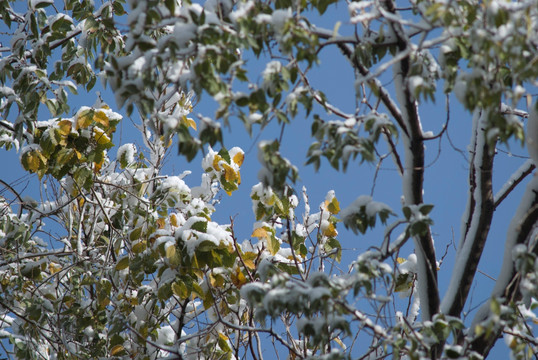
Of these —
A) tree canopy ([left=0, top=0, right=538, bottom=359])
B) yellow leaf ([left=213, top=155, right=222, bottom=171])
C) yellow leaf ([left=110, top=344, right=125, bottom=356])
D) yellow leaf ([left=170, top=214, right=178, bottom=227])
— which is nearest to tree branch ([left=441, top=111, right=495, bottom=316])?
tree canopy ([left=0, top=0, right=538, bottom=359])

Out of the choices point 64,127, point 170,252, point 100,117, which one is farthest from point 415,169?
point 64,127

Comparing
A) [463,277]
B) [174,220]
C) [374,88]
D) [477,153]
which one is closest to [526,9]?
[374,88]

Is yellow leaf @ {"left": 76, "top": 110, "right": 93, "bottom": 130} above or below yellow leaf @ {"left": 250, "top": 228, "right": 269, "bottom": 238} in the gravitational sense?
above

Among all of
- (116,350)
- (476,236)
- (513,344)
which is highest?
(116,350)

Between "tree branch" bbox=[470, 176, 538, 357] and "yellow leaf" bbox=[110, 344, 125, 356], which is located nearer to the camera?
"tree branch" bbox=[470, 176, 538, 357]

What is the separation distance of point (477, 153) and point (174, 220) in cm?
163

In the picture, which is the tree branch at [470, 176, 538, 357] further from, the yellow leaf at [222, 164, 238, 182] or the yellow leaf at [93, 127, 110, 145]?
the yellow leaf at [93, 127, 110, 145]

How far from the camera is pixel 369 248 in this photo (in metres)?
2.04

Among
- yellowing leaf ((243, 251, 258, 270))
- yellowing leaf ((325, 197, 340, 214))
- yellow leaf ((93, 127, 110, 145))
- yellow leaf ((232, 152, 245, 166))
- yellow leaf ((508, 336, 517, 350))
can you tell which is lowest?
yellow leaf ((508, 336, 517, 350))

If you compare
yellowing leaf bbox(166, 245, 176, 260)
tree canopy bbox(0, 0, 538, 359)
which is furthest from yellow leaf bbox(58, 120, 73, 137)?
yellowing leaf bbox(166, 245, 176, 260)

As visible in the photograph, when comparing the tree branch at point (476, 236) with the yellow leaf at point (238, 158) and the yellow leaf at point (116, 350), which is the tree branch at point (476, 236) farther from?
the yellow leaf at point (116, 350)

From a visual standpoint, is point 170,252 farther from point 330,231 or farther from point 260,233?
point 330,231

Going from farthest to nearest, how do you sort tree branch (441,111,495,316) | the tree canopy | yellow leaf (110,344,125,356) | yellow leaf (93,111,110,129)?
yellow leaf (110,344,125,356)
yellow leaf (93,111,110,129)
tree branch (441,111,495,316)
the tree canopy

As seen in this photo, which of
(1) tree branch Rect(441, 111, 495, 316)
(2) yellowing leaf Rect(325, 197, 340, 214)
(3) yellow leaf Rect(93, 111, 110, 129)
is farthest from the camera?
(2) yellowing leaf Rect(325, 197, 340, 214)
